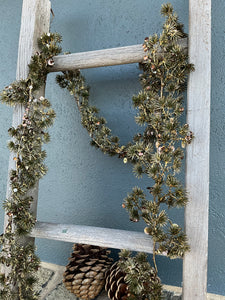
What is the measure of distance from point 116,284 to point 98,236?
181mm

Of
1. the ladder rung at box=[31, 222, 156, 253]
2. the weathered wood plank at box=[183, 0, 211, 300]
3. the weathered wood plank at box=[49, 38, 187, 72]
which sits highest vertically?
the weathered wood plank at box=[49, 38, 187, 72]

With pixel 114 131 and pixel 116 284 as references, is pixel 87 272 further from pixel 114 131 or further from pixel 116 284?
pixel 114 131

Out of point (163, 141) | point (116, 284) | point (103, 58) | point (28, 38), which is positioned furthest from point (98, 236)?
point (28, 38)

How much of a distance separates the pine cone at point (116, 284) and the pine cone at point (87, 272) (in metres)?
0.04

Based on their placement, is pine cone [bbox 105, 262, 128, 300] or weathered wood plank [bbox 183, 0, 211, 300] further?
pine cone [bbox 105, 262, 128, 300]

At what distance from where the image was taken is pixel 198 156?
2.13 ft

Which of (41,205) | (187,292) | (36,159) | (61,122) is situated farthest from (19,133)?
(187,292)

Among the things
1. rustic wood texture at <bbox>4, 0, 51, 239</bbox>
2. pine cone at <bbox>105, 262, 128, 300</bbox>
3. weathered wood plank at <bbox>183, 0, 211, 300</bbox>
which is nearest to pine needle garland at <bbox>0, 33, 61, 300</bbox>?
rustic wood texture at <bbox>4, 0, 51, 239</bbox>

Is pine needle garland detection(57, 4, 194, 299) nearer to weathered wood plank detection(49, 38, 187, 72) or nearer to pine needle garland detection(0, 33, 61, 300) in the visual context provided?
weathered wood plank detection(49, 38, 187, 72)

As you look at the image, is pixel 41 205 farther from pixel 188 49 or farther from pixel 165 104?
pixel 188 49

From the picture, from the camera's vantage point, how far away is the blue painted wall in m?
0.81

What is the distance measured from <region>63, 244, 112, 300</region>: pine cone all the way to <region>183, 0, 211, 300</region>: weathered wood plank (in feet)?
1.00

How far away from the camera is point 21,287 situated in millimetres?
728

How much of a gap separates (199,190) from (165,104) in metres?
0.25
